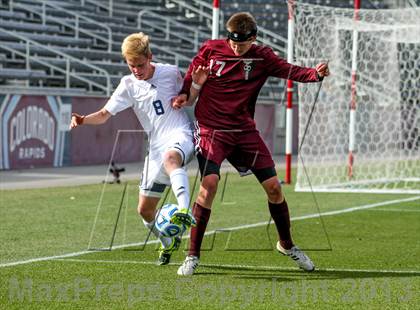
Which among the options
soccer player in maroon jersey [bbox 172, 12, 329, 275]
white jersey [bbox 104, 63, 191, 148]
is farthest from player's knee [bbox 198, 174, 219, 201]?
white jersey [bbox 104, 63, 191, 148]

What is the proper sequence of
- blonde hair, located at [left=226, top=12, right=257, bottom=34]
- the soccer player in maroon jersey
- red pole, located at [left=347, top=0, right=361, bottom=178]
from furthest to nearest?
red pole, located at [left=347, top=0, right=361, bottom=178] < the soccer player in maroon jersey < blonde hair, located at [left=226, top=12, right=257, bottom=34]

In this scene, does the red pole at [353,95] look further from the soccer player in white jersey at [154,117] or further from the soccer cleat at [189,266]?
the soccer cleat at [189,266]

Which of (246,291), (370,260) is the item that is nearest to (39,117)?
(370,260)

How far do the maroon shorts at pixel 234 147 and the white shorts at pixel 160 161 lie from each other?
94 mm

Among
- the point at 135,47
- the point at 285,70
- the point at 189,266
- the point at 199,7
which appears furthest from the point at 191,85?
the point at 199,7

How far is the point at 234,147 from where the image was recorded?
7.14 meters

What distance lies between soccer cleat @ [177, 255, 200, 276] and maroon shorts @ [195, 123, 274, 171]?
25.9 inches

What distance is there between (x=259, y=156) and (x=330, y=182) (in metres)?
9.42

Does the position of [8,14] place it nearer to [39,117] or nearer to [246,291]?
[39,117]

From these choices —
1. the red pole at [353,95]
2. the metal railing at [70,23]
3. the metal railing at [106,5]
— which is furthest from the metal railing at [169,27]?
the red pole at [353,95]

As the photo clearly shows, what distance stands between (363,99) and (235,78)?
1219 centimetres

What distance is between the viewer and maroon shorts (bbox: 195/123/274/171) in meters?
7.05

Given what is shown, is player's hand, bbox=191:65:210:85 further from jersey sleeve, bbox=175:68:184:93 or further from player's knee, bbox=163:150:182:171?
player's knee, bbox=163:150:182:171

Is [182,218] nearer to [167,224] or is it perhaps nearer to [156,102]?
[167,224]
